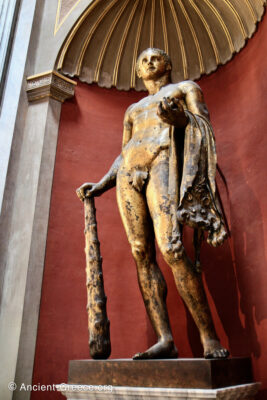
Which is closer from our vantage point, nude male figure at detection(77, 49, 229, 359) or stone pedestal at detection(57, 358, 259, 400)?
stone pedestal at detection(57, 358, 259, 400)

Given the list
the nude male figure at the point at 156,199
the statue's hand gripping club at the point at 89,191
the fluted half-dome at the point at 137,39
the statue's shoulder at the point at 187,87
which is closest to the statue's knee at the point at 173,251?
the nude male figure at the point at 156,199

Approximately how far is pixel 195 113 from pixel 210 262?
1.36 metres

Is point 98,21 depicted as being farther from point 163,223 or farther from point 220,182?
point 163,223

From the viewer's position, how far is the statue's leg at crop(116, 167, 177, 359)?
7.65 feet

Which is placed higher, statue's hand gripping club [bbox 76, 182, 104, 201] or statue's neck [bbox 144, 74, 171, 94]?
statue's neck [bbox 144, 74, 171, 94]

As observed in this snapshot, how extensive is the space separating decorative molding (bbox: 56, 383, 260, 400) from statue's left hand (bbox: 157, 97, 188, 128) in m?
1.42

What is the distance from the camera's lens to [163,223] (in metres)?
2.29

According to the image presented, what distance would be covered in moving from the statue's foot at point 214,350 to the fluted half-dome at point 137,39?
291cm

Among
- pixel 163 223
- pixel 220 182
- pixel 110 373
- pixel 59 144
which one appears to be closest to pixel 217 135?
pixel 220 182

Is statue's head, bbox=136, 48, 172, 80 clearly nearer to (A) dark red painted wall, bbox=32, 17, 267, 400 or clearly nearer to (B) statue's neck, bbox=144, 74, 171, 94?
(B) statue's neck, bbox=144, 74, 171, 94

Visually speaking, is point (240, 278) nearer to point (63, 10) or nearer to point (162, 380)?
point (162, 380)

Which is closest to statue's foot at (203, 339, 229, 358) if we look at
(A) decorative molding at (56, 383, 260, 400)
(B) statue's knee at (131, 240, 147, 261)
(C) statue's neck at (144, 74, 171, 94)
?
(A) decorative molding at (56, 383, 260, 400)

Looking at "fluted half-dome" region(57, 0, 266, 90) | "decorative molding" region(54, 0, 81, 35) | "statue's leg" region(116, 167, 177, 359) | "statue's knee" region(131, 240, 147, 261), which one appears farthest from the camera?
"decorative molding" region(54, 0, 81, 35)

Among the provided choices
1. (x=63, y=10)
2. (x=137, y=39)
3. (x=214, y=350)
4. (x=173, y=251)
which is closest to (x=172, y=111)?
(x=173, y=251)
